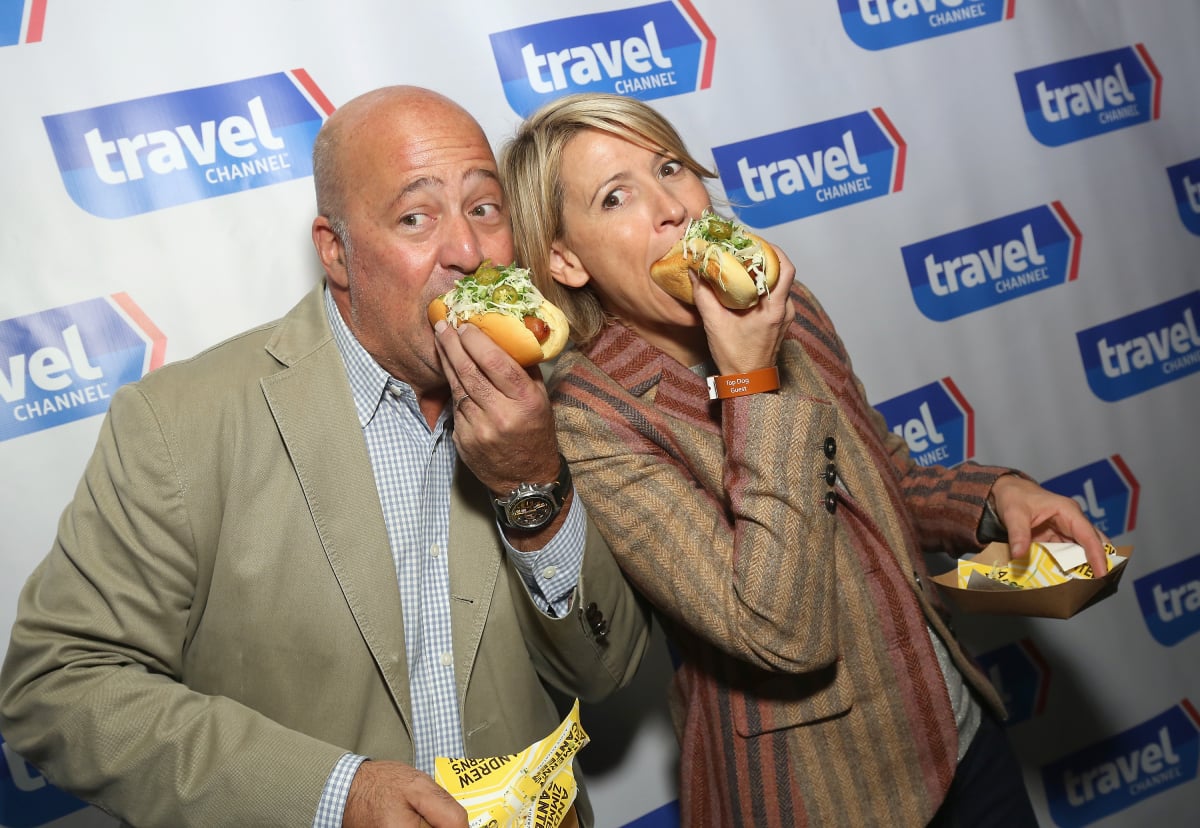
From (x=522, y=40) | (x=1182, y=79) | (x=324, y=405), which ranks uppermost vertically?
(x=522, y=40)

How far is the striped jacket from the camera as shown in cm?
195

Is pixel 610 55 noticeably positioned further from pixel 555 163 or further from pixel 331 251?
pixel 331 251

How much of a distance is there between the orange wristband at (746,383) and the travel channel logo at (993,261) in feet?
5.27

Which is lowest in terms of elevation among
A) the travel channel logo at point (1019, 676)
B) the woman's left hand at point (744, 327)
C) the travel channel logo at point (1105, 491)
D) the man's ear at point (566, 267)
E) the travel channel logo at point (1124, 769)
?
the travel channel logo at point (1124, 769)

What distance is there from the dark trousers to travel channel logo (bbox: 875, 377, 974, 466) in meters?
1.27

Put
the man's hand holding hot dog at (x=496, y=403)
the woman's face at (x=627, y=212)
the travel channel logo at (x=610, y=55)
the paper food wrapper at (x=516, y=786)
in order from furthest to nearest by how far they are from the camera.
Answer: the travel channel logo at (x=610, y=55) < the woman's face at (x=627, y=212) < the man's hand holding hot dog at (x=496, y=403) < the paper food wrapper at (x=516, y=786)

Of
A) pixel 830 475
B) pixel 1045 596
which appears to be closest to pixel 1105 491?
pixel 1045 596

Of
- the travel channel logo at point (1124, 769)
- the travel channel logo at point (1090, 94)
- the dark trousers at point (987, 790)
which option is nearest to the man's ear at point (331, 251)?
the dark trousers at point (987, 790)

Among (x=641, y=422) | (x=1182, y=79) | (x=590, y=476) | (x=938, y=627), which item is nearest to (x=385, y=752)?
(x=590, y=476)

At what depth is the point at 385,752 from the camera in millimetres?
1961

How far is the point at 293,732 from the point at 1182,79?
13.6 ft

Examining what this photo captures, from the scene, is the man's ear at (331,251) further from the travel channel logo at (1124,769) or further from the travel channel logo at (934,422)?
the travel channel logo at (1124,769)

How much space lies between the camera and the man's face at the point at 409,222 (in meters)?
2.00

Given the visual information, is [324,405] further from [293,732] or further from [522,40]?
[522,40]
